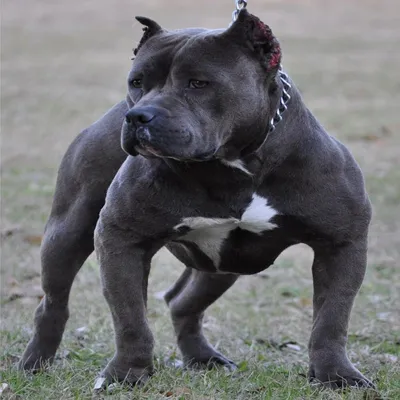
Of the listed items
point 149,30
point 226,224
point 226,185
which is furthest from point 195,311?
point 149,30

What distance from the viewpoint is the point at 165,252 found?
33.1ft

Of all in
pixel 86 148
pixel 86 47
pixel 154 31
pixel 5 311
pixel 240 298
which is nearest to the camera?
pixel 154 31

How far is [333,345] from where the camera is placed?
5254 mm

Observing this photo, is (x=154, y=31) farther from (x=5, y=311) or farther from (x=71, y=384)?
(x=5, y=311)

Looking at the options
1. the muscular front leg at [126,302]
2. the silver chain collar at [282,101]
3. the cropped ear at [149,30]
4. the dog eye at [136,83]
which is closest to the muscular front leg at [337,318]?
the silver chain collar at [282,101]

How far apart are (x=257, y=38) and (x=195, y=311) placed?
228 cm

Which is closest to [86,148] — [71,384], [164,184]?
[164,184]

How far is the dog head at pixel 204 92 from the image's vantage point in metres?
4.66

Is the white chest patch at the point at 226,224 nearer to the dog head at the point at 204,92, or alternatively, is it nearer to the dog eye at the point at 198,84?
the dog head at the point at 204,92

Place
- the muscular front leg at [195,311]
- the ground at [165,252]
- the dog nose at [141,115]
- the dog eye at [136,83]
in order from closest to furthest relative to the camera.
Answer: the dog nose at [141,115] < the dog eye at [136,83] < the ground at [165,252] < the muscular front leg at [195,311]

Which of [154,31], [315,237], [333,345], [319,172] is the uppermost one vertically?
[154,31]

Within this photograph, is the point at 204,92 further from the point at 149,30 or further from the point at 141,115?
the point at 149,30

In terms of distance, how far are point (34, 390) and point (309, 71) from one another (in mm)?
16125

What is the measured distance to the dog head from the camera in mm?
4656
